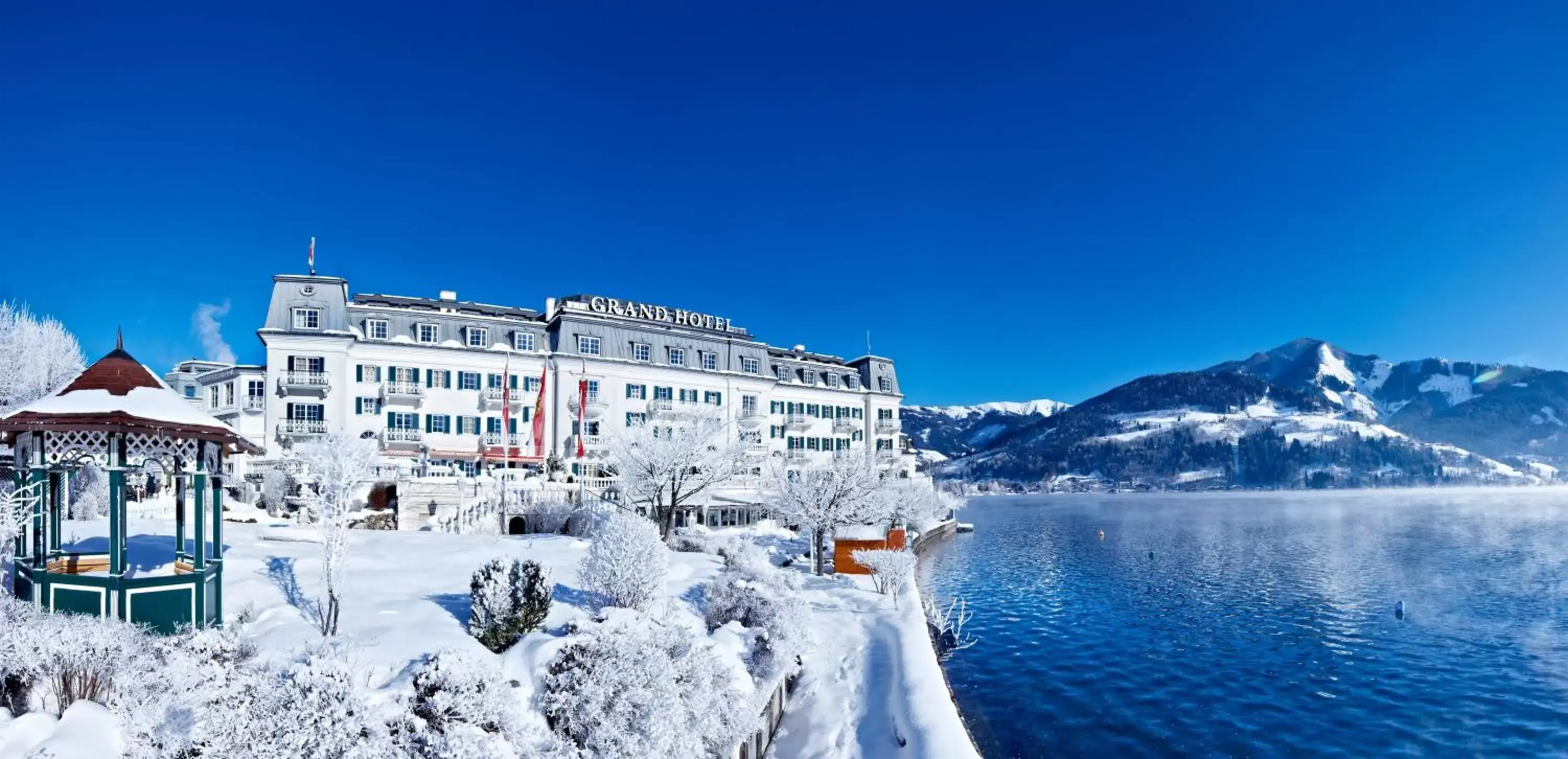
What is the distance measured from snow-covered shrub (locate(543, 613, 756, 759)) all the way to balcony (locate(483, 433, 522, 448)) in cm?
4119

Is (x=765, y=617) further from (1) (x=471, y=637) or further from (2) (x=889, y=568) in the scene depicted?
(2) (x=889, y=568)

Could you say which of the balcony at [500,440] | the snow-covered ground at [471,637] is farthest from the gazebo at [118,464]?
the balcony at [500,440]

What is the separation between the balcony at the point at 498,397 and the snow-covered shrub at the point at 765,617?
34.9m

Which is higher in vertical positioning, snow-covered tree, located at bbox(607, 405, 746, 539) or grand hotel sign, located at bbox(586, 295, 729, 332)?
grand hotel sign, located at bbox(586, 295, 729, 332)

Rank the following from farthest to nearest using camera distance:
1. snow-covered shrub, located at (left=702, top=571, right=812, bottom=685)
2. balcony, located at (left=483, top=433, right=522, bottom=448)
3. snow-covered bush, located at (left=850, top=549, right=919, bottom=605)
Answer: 1. balcony, located at (left=483, top=433, right=522, bottom=448)
2. snow-covered bush, located at (left=850, top=549, right=919, bottom=605)
3. snow-covered shrub, located at (left=702, top=571, right=812, bottom=685)

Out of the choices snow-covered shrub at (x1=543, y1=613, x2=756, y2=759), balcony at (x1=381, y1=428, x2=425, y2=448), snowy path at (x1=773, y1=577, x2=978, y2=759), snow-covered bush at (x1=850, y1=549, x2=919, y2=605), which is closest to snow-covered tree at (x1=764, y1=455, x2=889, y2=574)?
snow-covered bush at (x1=850, y1=549, x2=919, y2=605)

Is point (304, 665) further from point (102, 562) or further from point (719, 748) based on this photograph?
point (102, 562)

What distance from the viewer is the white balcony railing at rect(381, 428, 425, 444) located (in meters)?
47.5

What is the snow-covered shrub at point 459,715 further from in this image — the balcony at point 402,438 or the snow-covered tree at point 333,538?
the balcony at point 402,438

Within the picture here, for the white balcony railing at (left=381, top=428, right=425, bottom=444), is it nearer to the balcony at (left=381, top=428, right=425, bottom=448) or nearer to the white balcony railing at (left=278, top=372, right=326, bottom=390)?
the balcony at (left=381, top=428, right=425, bottom=448)

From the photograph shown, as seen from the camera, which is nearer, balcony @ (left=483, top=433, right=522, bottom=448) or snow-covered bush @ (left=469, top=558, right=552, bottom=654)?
snow-covered bush @ (left=469, top=558, right=552, bottom=654)

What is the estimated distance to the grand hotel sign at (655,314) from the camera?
5682 cm

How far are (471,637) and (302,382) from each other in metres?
40.0

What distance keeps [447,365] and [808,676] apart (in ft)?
131
